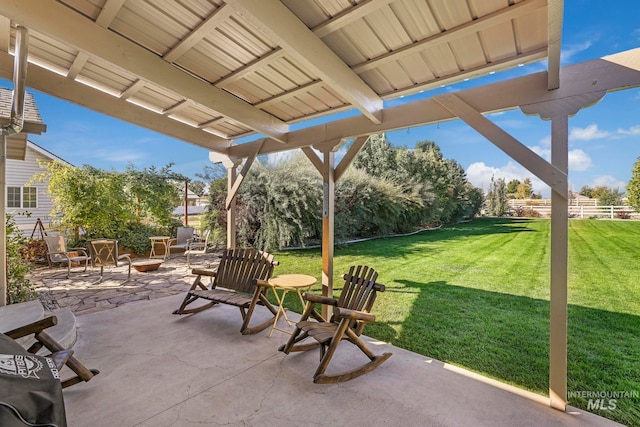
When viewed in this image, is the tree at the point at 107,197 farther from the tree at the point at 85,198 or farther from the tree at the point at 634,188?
the tree at the point at 634,188

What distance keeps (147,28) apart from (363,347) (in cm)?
362

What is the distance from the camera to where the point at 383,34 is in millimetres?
2393

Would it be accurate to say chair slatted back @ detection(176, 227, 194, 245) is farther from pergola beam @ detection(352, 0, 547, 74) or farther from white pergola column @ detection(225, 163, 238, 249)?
pergola beam @ detection(352, 0, 547, 74)

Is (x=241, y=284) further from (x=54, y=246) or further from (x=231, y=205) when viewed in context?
(x=54, y=246)

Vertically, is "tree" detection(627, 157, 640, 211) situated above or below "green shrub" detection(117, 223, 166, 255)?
above

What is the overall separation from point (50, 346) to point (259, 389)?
1683 mm

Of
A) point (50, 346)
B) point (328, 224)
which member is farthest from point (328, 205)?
point (50, 346)

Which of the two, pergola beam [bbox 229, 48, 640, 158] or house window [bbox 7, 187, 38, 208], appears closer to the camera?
pergola beam [bbox 229, 48, 640, 158]

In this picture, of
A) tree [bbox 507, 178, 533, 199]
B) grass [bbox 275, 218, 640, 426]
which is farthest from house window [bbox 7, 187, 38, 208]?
tree [bbox 507, 178, 533, 199]

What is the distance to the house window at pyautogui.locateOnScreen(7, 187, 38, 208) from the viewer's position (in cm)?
999

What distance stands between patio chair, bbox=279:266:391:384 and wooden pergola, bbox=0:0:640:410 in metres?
1.51

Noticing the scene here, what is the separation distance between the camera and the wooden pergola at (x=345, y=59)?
6.94 ft

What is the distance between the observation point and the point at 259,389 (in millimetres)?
2420

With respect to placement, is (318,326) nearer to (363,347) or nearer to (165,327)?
(363,347)
